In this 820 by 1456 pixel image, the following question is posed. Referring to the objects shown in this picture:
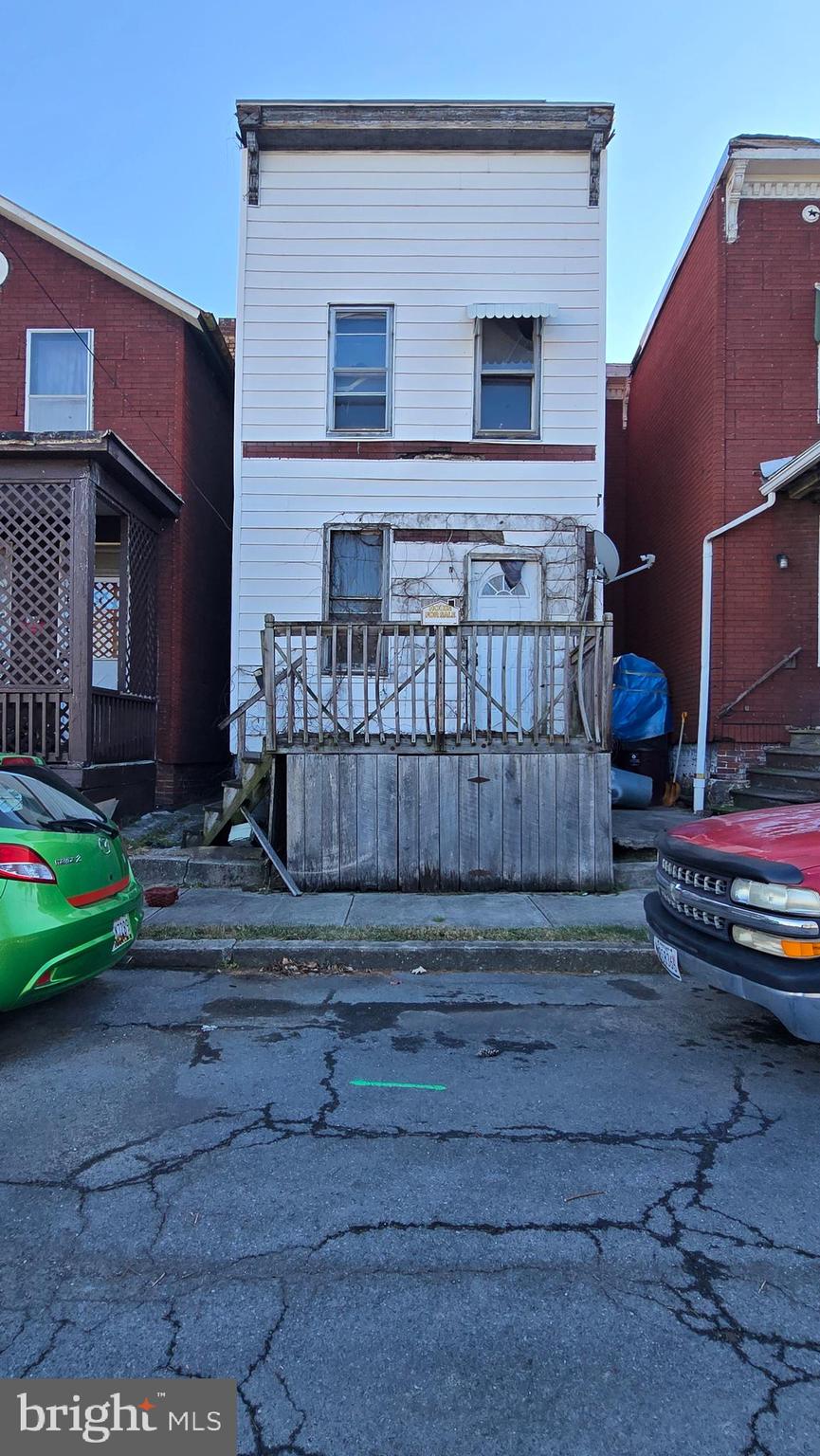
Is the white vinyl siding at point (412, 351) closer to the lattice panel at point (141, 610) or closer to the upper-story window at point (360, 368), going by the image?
the upper-story window at point (360, 368)

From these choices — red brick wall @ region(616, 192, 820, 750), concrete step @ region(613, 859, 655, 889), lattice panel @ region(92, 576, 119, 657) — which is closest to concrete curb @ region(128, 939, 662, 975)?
concrete step @ region(613, 859, 655, 889)

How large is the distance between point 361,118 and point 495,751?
794 cm

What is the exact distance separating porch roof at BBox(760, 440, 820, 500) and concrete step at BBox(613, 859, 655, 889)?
187 inches

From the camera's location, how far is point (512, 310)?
390 inches

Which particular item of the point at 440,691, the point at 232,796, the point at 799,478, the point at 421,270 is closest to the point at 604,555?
the point at 799,478

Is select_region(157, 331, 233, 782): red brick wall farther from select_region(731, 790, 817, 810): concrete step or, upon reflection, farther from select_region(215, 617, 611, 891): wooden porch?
select_region(731, 790, 817, 810): concrete step

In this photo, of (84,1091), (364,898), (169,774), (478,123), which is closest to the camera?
(84,1091)

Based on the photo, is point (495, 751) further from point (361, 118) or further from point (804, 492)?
point (361, 118)

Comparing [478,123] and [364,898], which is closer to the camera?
[364,898]

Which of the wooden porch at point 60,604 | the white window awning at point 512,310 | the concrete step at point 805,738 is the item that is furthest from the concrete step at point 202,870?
the white window awning at point 512,310

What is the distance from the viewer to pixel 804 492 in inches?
395

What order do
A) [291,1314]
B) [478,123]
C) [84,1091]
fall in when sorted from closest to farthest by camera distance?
[291,1314] → [84,1091] → [478,123]

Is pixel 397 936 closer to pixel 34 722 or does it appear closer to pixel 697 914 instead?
pixel 697 914

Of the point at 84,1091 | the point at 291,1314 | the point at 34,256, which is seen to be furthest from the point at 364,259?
the point at 291,1314
